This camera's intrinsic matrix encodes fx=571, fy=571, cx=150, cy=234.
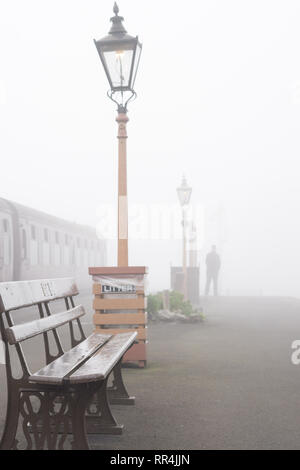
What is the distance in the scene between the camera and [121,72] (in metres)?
7.04

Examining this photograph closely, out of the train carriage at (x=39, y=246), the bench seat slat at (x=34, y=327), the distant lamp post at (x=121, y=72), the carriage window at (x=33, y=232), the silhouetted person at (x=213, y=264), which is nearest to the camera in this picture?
the bench seat slat at (x=34, y=327)

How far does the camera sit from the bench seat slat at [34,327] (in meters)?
3.34

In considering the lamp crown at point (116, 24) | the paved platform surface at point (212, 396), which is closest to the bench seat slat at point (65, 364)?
the paved platform surface at point (212, 396)

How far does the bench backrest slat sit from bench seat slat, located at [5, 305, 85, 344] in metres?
0.15

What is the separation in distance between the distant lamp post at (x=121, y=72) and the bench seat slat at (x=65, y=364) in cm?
234

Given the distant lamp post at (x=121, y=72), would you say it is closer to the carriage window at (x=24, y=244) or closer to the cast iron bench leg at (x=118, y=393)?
the cast iron bench leg at (x=118, y=393)

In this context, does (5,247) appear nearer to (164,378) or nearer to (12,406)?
(164,378)

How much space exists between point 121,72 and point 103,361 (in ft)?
14.2

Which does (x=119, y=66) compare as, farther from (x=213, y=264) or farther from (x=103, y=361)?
(x=213, y=264)

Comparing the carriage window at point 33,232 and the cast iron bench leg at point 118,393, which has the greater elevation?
the carriage window at point 33,232
